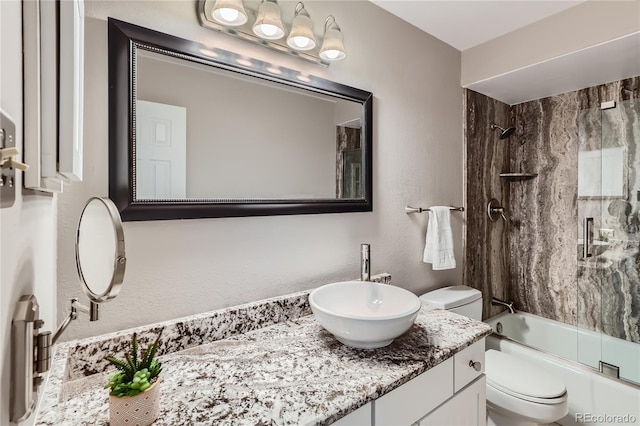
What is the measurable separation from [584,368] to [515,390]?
72cm

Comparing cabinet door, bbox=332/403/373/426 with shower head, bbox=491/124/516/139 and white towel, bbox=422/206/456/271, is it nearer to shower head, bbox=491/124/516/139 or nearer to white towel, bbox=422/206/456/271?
white towel, bbox=422/206/456/271

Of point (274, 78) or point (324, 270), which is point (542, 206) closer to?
point (324, 270)

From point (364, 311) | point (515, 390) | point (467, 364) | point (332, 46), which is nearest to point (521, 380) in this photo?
point (515, 390)

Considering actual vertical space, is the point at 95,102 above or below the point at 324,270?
above

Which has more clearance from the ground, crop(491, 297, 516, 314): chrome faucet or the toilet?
crop(491, 297, 516, 314): chrome faucet

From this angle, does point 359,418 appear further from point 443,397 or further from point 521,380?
point 521,380

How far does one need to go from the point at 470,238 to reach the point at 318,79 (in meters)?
1.60

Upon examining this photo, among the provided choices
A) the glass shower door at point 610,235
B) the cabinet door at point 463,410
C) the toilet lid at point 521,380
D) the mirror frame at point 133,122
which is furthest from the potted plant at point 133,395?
the glass shower door at point 610,235

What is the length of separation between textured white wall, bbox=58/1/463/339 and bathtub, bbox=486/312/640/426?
67cm

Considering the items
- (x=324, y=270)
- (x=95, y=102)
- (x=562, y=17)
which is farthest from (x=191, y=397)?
(x=562, y=17)

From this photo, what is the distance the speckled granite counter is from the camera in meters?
0.75

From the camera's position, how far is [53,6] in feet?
1.76

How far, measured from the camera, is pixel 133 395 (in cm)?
68

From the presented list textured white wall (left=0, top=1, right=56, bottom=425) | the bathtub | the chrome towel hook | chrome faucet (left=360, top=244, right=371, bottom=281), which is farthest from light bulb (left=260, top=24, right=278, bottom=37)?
the bathtub
